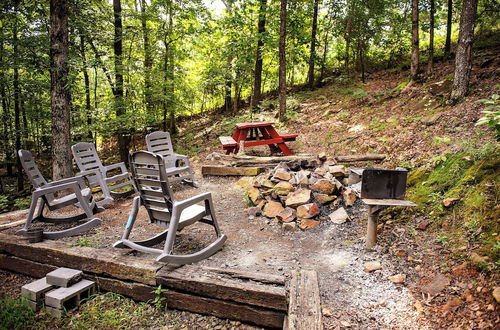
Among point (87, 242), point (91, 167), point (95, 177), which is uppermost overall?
point (91, 167)

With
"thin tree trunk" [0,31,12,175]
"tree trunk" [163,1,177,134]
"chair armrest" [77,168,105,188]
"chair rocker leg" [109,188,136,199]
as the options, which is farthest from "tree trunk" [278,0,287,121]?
"thin tree trunk" [0,31,12,175]

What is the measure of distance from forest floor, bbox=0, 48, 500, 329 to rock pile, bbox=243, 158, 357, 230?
0.16m

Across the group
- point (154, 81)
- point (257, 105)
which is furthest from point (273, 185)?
point (257, 105)

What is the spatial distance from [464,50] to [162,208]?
7022 millimetres

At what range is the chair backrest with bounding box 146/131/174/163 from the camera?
6.47 m

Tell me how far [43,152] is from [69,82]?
1232 cm

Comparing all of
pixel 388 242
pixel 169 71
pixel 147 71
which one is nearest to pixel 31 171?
pixel 388 242

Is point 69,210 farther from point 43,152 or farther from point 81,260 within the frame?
point 43,152

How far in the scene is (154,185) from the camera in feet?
10.6

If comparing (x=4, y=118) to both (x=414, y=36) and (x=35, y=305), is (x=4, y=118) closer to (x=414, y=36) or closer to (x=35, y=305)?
(x=35, y=305)

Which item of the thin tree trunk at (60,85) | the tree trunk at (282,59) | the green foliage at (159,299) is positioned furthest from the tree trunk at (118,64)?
the green foliage at (159,299)

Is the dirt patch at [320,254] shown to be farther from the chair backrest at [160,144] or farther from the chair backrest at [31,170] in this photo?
the chair backrest at [160,144]

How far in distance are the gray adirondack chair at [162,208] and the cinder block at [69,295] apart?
54cm

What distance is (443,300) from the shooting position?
7.47 ft
